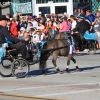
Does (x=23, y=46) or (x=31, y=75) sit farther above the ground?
(x=23, y=46)

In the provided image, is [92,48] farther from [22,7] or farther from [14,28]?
[22,7]

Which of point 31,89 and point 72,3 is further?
point 72,3

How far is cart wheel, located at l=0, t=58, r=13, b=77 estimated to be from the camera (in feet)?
52.3

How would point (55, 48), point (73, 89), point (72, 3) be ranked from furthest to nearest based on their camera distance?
point (72, 3) → point (55, 48) → point (73, 89)

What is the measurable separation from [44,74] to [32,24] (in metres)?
12.0

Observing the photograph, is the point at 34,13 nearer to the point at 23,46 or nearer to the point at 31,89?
the point at 23,46

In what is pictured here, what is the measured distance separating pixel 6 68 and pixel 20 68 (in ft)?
1.79

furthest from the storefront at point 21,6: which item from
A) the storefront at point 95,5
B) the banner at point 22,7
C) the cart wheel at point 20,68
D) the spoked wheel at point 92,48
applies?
the cart wheel at point 20,68

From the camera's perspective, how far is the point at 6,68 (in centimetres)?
1603

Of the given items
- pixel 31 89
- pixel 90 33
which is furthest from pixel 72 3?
pixel 31 89

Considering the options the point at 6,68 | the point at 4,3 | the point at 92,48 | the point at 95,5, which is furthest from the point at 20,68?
the point at 4,3

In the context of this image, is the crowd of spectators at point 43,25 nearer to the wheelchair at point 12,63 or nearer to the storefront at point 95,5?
the storefront at point 95,5

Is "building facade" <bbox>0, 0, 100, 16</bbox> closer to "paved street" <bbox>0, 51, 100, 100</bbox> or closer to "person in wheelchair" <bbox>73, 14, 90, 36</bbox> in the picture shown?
"person in wheelchair" <bbox>73, 14, 90, 36</bbox>

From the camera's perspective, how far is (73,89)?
42.7ft
